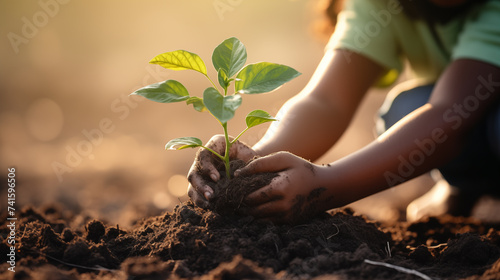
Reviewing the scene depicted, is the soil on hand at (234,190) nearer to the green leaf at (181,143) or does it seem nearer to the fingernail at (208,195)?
the fingernail at (208,195)

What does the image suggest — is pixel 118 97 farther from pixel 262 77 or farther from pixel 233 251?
pixel 233 251

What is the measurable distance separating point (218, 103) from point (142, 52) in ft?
22.1

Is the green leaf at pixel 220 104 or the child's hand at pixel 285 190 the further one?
the child's hand at pixel 285 190

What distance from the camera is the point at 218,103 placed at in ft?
3.71

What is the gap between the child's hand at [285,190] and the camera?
1251 millimetres

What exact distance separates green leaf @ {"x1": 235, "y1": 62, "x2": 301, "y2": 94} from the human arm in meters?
0.22

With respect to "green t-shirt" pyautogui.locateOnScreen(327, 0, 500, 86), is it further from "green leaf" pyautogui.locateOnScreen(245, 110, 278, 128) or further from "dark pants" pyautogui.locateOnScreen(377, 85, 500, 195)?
"green leaf" pyautogui.locateOnScreen(245, 110, 278, 128)

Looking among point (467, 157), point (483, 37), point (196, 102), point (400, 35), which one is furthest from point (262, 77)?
point (467, 157)

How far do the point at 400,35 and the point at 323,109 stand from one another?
2.67 feet

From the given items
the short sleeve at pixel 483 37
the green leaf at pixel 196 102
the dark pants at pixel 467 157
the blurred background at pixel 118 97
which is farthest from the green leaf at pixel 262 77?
the dark pants at pixel 467 157

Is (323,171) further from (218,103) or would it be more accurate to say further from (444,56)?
(444,56)

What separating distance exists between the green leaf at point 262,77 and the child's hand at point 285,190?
0.22 meters

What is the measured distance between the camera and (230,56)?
1283 mm

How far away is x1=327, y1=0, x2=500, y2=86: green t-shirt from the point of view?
1.86m
